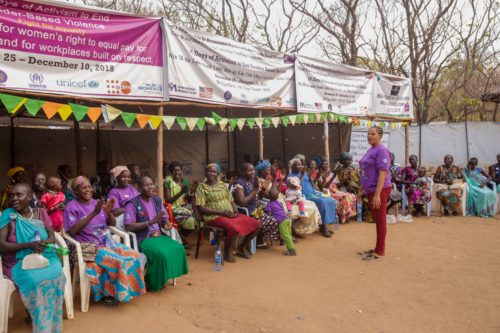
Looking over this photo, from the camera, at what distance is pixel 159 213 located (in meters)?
4.52

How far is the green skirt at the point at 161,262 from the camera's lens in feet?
13.2

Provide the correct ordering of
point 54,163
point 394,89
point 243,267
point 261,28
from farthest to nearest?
point 261,28 < point 394,89 < point 54,163 < point 243,267

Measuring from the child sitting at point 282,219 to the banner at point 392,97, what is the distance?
4.91 metres

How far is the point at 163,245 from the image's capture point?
4.12 m

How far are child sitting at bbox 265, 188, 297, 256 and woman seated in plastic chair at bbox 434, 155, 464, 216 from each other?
15.0 feet

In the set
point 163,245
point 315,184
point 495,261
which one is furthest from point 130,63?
point 495,261

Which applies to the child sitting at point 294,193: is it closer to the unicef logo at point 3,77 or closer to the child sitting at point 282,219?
the child sitting at point 282,219

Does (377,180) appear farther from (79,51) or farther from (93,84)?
(79,51)

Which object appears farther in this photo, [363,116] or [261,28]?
[261,28]

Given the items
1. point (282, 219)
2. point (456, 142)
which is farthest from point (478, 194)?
point (456, 142)

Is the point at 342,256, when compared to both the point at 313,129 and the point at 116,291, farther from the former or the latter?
the point at 313,129

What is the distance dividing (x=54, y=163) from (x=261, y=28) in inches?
542

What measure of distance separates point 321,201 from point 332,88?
291 centimetres

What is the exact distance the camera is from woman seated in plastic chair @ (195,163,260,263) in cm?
523
